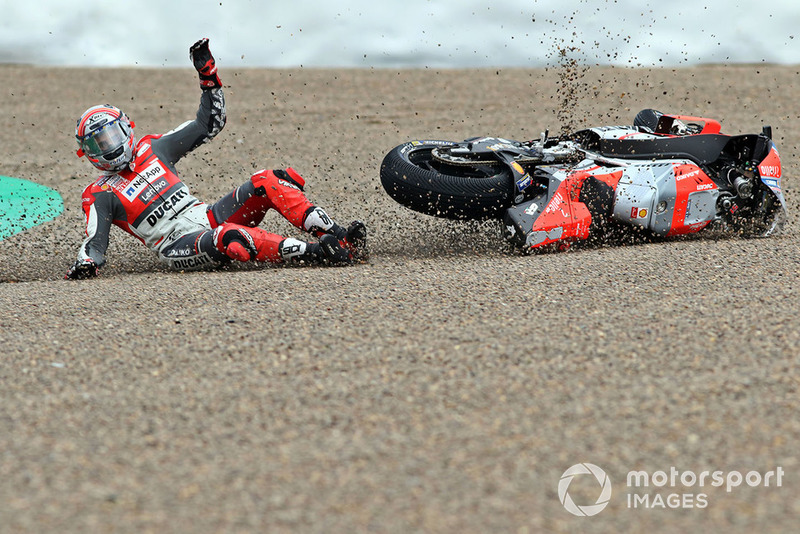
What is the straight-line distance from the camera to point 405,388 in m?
3.46

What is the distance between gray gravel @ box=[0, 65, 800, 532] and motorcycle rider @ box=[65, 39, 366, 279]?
0.74ft

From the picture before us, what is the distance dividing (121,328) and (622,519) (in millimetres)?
2874

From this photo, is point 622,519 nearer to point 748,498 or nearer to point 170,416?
point 748,498

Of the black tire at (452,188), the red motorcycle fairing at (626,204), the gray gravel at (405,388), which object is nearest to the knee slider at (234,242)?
the gray gravel at (405,388)

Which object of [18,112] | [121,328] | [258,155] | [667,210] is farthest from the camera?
[18,112]

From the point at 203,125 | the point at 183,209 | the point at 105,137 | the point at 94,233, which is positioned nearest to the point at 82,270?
the point at 94,233

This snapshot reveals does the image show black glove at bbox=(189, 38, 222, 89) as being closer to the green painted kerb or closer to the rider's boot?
the rider's boot

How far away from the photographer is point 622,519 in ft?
8.51

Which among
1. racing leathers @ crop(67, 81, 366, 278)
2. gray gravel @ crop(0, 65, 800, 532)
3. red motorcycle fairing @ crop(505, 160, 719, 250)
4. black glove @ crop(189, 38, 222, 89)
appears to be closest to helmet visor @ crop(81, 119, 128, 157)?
racing leathers @ crop(67, 81, 366, 278)

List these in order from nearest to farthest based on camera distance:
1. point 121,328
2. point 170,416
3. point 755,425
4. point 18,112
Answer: point 755,425 < point 170,416 < point 121,328 < point 18,112

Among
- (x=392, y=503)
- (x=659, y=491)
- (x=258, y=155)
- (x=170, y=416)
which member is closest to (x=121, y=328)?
(x=170, y=416)

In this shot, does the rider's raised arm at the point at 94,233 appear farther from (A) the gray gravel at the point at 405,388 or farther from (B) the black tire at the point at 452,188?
(B) the black tire at the point at 452,188

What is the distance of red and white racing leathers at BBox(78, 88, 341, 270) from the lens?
19.6 feet

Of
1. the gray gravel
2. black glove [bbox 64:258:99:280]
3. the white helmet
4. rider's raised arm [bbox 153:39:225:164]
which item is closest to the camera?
the gray gravel
